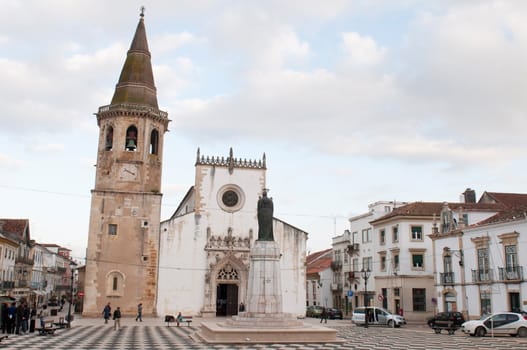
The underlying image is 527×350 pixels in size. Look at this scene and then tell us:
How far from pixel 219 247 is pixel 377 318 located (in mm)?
12075

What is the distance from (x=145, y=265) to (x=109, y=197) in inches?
214

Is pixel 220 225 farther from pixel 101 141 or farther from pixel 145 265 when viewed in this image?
pixel 101 141

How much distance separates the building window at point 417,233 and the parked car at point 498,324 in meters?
18.5

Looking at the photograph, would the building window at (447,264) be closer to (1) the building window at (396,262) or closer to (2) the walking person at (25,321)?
(1) the building window at (396,262)

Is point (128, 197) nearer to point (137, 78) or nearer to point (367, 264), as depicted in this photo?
point (137, 78)

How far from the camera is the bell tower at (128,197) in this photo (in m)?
35.9

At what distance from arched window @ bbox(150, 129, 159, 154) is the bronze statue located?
1785 cm

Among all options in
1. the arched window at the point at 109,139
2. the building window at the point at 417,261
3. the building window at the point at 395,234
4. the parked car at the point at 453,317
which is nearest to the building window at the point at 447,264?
the parked car at the point at 453,317

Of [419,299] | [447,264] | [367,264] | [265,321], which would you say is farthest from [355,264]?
[265,321]

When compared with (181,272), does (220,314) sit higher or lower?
lower

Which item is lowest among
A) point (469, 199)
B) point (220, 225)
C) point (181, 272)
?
point (181, 272)

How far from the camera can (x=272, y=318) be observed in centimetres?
2009

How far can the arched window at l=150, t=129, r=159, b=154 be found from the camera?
39.1 metres

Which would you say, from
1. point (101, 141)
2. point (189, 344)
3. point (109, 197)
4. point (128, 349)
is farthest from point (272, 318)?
point (101, 141)
